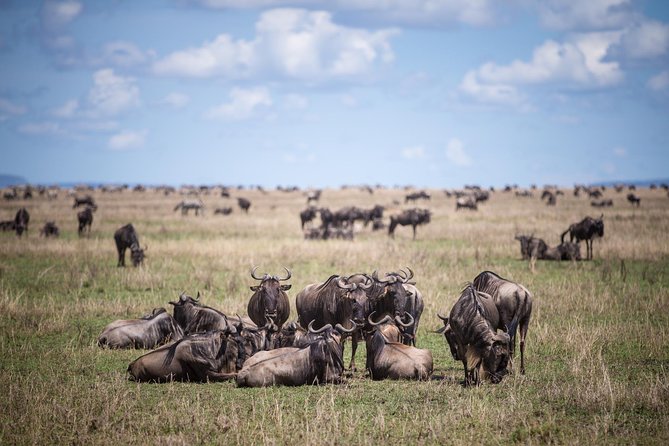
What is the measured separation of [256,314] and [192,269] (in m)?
10.4

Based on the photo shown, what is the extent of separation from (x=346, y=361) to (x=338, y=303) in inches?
40.0

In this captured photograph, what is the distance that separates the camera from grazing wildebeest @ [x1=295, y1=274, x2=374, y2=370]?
440 inches

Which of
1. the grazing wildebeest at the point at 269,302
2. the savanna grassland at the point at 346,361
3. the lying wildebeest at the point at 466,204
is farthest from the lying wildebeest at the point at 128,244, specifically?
the lying wildebeest at the point at 466,204

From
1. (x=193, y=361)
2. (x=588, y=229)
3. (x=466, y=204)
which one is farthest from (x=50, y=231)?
(x=466, y=204)

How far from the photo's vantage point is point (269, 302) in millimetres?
12227

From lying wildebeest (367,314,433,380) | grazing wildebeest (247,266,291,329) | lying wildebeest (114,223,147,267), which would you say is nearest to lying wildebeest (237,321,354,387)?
lying wildebeest (367,314,433,380)

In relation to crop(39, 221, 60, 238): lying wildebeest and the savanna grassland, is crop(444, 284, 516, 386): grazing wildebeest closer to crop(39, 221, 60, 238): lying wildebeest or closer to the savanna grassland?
the savanna grassland

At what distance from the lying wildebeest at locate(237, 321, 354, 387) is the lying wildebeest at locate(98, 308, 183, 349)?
309cm

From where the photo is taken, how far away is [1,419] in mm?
8234

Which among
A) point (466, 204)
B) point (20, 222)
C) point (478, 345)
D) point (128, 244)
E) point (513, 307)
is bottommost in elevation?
point (478, 345)

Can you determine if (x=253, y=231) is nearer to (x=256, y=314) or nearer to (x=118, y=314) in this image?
(x=118, y=314)

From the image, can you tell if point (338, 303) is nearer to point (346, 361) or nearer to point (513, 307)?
point (346, 361)

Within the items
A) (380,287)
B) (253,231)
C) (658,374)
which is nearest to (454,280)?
(380,287)

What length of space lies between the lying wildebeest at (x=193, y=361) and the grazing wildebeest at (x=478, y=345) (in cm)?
345
